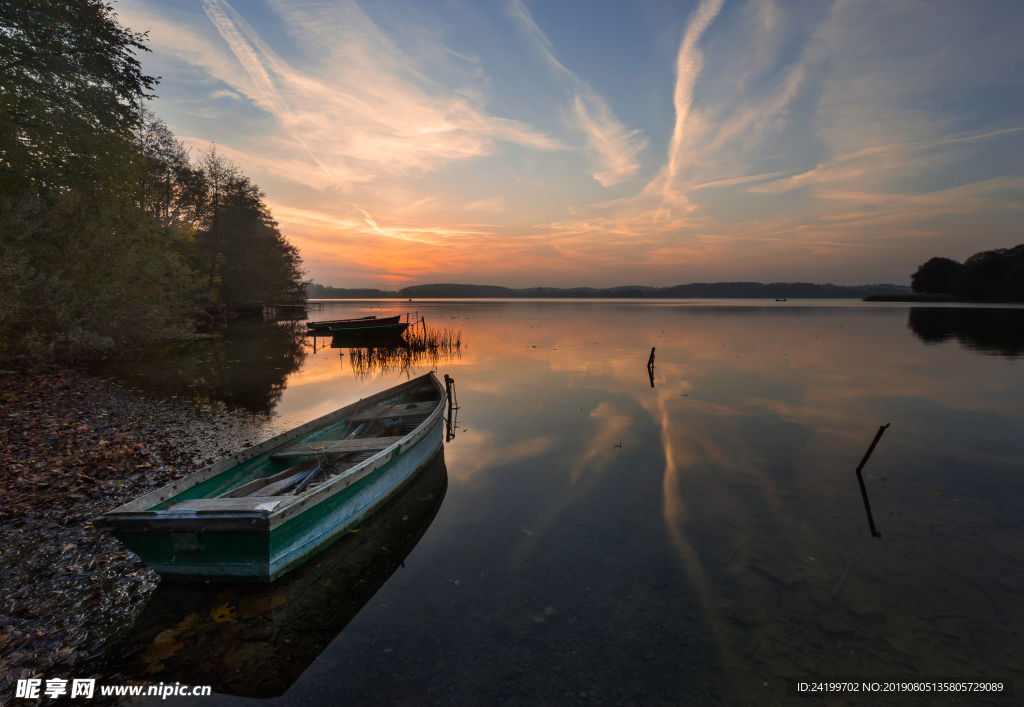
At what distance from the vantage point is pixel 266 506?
5.32m

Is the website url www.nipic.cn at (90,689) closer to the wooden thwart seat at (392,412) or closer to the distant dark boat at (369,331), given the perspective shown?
the wooden thwart seat at (392,412)

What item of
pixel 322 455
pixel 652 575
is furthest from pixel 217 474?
pixel 652 575

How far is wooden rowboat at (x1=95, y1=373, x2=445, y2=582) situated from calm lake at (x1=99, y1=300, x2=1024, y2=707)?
40cm

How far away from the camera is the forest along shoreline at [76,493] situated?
4438 mm

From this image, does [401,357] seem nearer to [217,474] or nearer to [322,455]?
[322,455]

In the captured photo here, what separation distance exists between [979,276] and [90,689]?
565ft

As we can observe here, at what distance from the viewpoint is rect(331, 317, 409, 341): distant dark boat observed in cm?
3781

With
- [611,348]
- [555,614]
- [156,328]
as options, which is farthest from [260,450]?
[611,348]

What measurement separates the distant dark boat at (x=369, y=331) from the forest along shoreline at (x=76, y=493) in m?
23.5

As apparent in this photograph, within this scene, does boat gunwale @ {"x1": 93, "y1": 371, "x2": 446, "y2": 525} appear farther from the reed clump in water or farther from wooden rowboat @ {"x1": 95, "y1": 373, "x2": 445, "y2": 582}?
the reed clump in water

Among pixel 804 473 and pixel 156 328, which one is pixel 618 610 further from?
pixel 156 328

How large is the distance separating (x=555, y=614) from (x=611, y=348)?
29174 millimetres

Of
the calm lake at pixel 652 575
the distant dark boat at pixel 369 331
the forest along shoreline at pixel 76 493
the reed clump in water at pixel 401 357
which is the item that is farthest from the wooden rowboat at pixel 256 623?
the distant dark boat at pixel 369 331

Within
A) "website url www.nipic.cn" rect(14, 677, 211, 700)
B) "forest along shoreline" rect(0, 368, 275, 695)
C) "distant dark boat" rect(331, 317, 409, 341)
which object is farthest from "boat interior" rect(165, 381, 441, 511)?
"distant dark boat" rect(331, 317, 409, 341)
